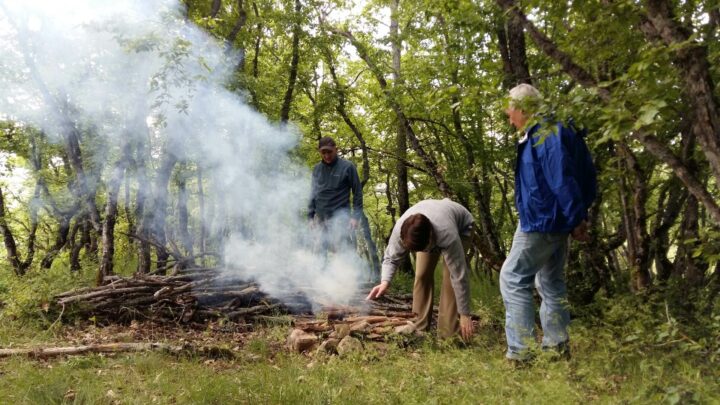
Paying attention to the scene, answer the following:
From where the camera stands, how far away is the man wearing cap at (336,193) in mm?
6258

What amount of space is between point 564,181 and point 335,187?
A: 3742 millimetres

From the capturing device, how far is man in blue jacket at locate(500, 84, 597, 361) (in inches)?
115

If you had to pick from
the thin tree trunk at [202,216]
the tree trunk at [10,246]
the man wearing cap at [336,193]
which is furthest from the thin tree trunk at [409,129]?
the tree trunk at [10,246]

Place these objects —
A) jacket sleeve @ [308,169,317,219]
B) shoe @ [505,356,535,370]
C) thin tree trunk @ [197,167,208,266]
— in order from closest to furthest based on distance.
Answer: shoe @ [505,356,535,370] → jacket sleeve @ [308,169,317,219] → thin tree trunk @ [197,167,208,266]

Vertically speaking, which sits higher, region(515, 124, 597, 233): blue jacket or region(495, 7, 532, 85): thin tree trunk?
region(495, 7, 532, 85): thin tree trunk

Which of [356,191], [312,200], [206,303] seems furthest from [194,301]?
[356,191]

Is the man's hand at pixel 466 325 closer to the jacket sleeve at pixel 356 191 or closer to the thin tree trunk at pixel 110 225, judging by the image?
the jacket sleeve at pixel 356 191

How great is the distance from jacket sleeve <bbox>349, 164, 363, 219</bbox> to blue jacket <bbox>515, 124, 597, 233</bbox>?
3271 mm

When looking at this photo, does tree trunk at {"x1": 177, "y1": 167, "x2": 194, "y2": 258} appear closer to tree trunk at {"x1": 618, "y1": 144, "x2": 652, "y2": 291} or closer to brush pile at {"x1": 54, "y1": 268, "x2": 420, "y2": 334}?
brush pile at {"x1": 54, "y1": 268, "x2": 420, "y2": 334}

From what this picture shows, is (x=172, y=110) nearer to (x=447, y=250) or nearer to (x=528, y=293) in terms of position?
(x=447, y=250)

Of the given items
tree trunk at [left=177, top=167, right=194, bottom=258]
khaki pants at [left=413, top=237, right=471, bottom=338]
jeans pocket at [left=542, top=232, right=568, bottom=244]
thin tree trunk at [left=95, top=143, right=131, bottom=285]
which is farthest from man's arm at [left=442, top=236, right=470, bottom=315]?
tree trunk at [left=177, top=167, right=194, bottom=258]

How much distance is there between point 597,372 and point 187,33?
632 centimetres

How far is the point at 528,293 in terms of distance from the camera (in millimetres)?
3184

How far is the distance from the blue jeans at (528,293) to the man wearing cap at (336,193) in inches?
129
